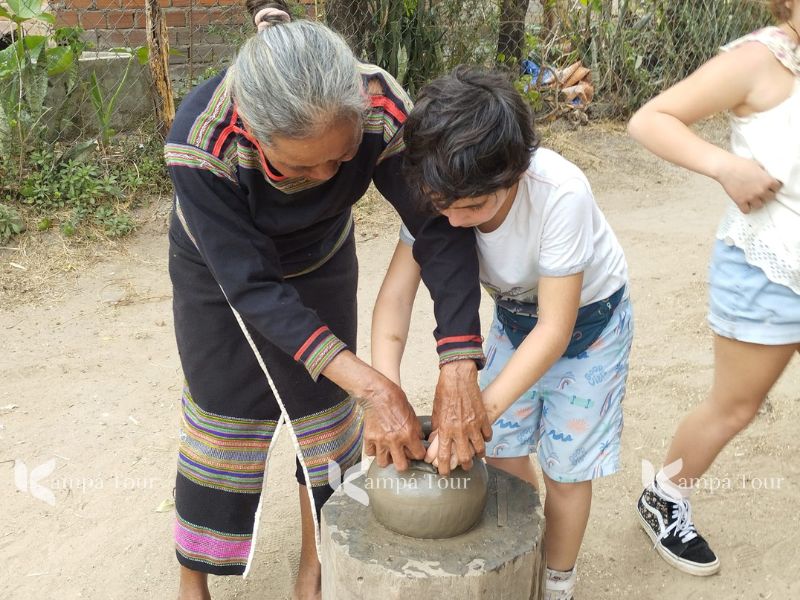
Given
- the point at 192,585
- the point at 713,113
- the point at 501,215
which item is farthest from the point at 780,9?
the point at 192,585

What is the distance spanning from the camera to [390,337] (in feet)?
7.07

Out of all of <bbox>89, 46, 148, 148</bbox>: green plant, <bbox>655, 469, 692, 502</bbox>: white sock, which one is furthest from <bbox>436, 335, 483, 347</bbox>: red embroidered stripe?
<bbox>89, 46, 148, 148</bbox>: green plant

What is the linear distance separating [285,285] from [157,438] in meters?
1.73

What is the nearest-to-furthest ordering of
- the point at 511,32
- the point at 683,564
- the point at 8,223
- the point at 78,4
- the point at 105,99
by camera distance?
the point at 683,564, the point at 8,223, the point at 105,99, the point at 78,4, the point at 511,32

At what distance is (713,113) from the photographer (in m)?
2.05

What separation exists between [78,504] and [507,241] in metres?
1.93

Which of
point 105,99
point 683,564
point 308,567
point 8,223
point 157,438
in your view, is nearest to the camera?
point 308,567

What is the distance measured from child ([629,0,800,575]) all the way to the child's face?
1.64 feet

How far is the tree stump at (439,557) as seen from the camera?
1791 millimetres

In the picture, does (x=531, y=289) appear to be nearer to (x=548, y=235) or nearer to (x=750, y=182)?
(x=548, y=235)

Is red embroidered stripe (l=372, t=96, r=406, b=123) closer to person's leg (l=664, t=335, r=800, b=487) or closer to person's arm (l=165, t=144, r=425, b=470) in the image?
person's arm (l=165, t=144, r=425, b=470)

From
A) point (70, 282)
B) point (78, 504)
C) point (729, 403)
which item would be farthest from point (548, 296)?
point (70, 282)

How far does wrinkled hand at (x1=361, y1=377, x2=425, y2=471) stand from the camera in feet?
6.12

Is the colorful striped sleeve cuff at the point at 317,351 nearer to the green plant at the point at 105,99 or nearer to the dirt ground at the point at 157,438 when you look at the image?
the dirt ground at the point at 157,438
